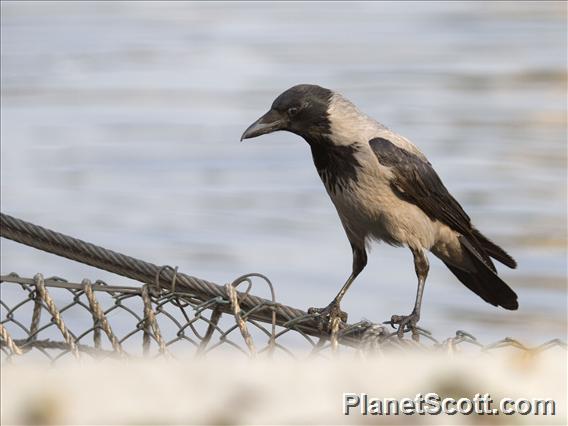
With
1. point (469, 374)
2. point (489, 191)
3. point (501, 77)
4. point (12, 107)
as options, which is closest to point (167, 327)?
point (489, 191)

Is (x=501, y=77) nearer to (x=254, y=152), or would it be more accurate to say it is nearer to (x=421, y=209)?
(x=254, y=152)

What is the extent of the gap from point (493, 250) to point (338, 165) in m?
0.83

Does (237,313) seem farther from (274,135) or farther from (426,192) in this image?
(274,135)

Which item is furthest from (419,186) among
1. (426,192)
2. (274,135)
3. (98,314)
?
(274,135)

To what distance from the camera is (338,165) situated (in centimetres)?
534

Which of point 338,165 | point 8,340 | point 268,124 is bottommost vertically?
point 8,340

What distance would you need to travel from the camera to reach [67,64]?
54.6 ft

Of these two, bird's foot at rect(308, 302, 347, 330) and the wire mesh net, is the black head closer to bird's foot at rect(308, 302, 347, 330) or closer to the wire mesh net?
bird's foot at rect(308, 302, 347, 330)

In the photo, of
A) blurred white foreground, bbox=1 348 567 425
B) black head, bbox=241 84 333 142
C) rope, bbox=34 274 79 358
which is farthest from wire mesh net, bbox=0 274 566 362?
black head, bbox=241 84 333 142

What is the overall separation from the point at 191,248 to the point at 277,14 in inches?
407

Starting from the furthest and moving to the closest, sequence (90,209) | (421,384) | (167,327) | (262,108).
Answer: (262,108) → (90,209) → (167,327) → (421,384)

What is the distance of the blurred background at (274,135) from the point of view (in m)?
9.72

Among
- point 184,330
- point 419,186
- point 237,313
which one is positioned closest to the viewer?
point 237,313

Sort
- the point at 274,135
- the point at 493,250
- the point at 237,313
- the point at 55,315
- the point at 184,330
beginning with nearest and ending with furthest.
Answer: the point at 237,313, the point at 55,315, the point at 184,330, the point at 493,250, the point at 274,135
